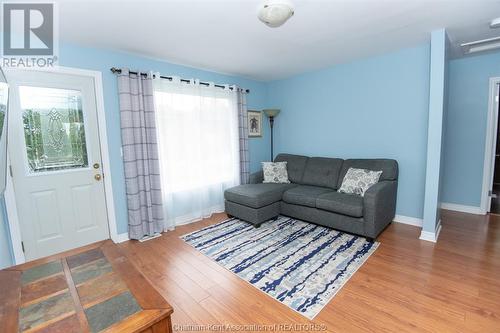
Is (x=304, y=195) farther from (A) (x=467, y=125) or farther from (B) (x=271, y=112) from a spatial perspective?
(A) (x=467, y=125)

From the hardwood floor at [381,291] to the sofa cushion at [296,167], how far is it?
1.64 meters

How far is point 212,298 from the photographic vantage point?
1.95m

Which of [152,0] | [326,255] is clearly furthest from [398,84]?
[152,0]

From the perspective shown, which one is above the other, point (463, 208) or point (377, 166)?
Answer: point (377, 166)

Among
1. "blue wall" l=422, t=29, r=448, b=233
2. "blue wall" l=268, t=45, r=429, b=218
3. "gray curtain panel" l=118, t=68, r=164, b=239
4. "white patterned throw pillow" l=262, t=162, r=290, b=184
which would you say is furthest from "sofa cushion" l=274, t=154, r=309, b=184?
"gray curtain panel" l=118, t=68, r=164, b=239

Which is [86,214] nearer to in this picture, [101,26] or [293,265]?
[101,26]

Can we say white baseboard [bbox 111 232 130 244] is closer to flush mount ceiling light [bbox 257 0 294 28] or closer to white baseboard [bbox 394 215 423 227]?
flush mount ceiling light [bbox 257 0 294 28]

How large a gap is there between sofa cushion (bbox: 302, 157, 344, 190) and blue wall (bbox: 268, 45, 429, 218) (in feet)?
0.82

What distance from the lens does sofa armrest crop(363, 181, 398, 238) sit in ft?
8.90

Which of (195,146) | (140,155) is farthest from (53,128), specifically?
Answer: (195,146)

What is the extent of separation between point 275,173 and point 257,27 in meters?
2.32

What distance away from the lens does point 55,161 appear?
2.51 meters

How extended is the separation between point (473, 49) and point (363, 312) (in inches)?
140

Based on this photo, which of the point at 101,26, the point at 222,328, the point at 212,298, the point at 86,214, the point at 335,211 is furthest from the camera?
the point at 335,211
